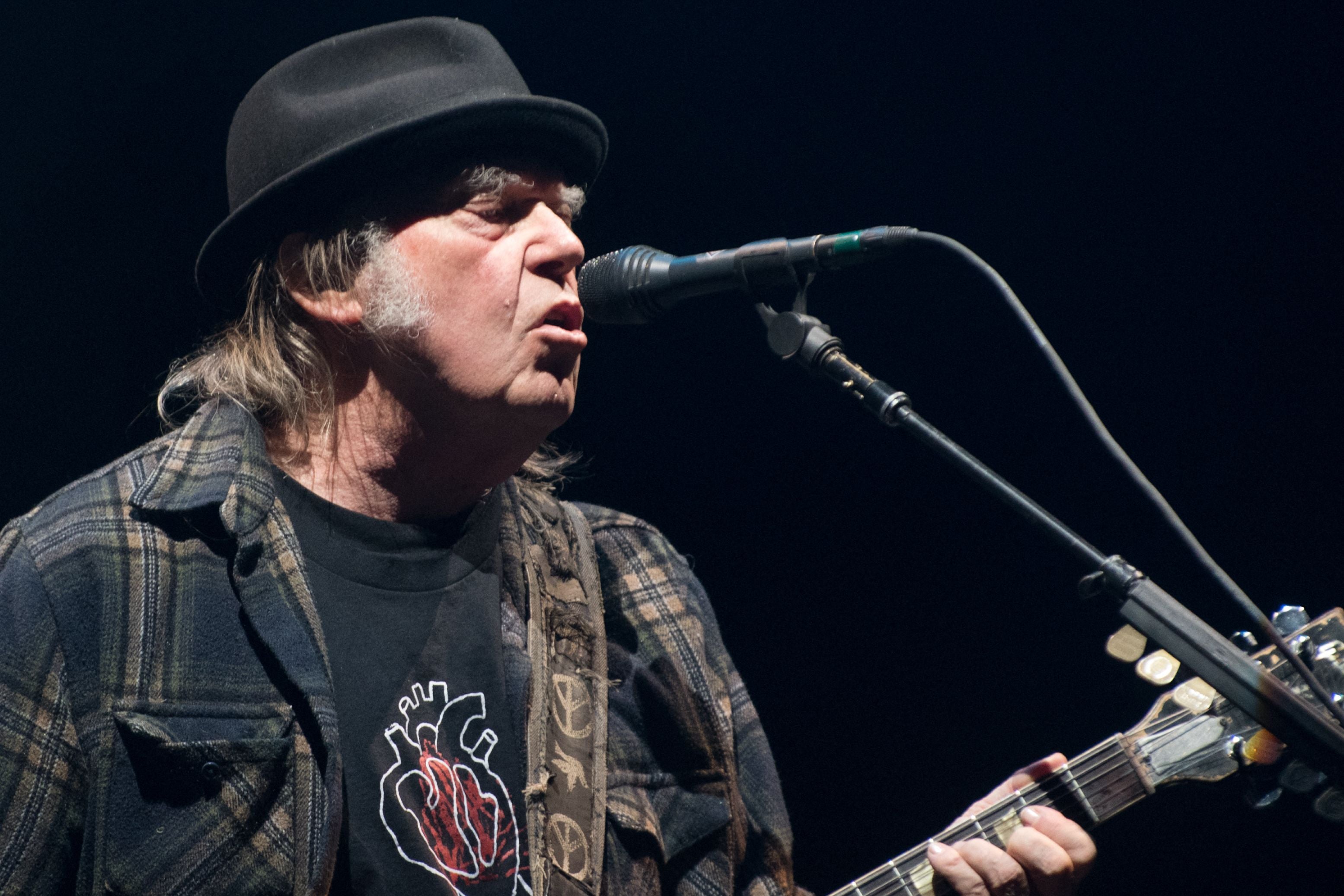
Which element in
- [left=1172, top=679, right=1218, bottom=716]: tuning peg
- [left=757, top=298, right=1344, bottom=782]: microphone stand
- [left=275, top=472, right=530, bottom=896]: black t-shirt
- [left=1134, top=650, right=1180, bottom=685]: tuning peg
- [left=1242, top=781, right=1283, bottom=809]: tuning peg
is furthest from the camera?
[left=1172, top=679, right=1218, bottom=716]: tuning peg

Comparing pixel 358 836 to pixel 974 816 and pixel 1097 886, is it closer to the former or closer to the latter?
pixel 974 816

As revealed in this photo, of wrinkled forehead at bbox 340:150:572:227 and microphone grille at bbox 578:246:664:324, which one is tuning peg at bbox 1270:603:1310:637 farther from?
wrinkled forehead at bbox 340:150:572:227

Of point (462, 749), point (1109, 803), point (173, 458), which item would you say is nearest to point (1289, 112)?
point (1109, 803)

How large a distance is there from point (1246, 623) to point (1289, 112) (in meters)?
1.23

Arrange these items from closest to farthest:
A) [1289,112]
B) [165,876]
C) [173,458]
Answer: [165,876]
[173,458]
[1289,112]

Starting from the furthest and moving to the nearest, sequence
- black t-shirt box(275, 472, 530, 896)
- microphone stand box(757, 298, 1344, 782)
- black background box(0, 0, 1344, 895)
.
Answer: black background box(0, 0, 1344, 895), black t-shirt box(275, 472, 530, 896), microphone stand box(757, 298, 1344, 782)

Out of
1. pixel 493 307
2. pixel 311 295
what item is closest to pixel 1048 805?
pixel 493 307

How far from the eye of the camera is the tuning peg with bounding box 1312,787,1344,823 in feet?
4.13

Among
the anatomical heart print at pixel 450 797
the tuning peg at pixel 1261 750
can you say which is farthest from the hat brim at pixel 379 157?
the tuning peg at pixel 1261 750

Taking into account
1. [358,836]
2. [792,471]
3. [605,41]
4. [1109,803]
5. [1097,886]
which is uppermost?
[605,41]

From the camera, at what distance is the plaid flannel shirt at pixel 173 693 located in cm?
145

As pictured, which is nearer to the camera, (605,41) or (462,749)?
(462,749)

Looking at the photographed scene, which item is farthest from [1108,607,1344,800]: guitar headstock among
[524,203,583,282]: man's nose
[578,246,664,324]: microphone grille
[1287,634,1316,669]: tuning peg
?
[524,203,583,282]: man's nose

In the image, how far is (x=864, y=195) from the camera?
8.80 feet
